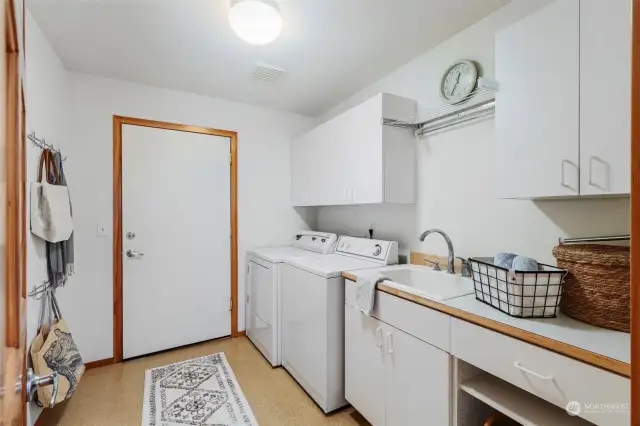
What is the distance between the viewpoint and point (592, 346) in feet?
3.00

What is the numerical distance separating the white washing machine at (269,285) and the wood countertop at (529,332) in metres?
1.33

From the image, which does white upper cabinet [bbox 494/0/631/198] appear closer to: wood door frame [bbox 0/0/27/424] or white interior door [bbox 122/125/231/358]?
wood door frame [bbox 0/0/27/424]

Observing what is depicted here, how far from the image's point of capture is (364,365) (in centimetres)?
174

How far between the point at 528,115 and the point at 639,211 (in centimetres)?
109

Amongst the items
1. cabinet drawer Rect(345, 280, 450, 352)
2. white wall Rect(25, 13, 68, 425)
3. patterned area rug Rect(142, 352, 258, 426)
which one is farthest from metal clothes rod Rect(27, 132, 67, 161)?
cabinet drawer Rect(345, 280, 450, 352)

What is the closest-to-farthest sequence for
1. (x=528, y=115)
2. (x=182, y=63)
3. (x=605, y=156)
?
(x=605, y=156), (x=528, y=115), (x=182, y=63)

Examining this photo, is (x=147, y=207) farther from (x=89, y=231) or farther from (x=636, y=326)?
(x=636, y=326)

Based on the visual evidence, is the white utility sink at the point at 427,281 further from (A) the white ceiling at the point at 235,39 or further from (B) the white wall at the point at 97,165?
(B) the white wall at the point at 97,165

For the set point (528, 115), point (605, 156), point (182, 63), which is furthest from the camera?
point (182, 63)

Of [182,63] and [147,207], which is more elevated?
[182,63]

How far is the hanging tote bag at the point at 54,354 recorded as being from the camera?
5.55 feet

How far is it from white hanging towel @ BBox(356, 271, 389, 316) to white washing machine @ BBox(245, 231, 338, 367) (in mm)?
883

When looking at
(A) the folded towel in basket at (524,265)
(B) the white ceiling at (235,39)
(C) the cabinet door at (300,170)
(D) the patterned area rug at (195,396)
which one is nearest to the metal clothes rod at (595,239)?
(A) the folded towel in basket at (524,265)

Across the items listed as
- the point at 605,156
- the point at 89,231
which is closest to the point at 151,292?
the point at 89,231
